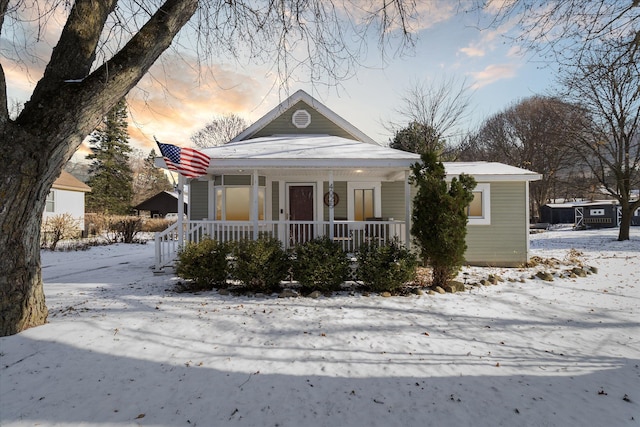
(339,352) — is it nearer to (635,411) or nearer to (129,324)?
(635,411)

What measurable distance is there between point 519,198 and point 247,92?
9062 millimetres

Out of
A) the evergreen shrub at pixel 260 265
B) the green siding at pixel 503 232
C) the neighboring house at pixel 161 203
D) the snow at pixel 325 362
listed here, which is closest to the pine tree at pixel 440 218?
the snow at pixel 325 362

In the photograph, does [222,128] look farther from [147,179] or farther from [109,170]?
[147,179]

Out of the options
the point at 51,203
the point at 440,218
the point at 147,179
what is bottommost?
the point at 440,218

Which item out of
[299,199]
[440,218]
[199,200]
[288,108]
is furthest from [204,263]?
[288,108]

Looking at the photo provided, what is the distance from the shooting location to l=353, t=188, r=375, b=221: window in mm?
10367

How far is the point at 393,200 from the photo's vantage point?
1030cm

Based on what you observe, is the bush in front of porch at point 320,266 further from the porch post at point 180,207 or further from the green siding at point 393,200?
the green siding at point 393,200

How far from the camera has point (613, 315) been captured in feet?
16.8

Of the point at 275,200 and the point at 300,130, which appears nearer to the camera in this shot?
the point at 275,200

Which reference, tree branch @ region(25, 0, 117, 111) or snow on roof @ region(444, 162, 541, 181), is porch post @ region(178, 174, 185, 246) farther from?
snow on roof @ region(444, 162, 541, 181)

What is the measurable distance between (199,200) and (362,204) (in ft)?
18.5

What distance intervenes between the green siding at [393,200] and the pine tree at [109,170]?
29360 mm

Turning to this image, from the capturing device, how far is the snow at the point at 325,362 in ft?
8.54
